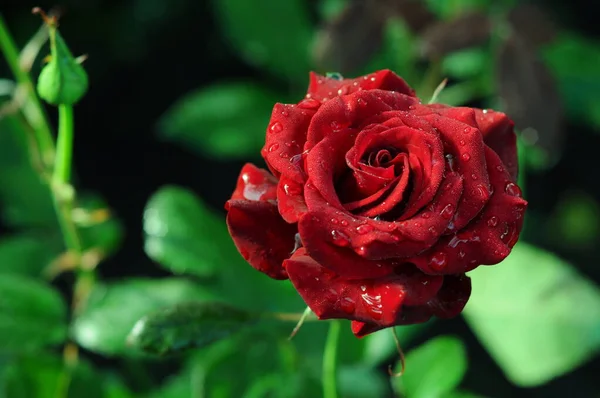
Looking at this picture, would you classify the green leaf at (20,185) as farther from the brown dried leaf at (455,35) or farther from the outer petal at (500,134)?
the outer petal at (500,134)

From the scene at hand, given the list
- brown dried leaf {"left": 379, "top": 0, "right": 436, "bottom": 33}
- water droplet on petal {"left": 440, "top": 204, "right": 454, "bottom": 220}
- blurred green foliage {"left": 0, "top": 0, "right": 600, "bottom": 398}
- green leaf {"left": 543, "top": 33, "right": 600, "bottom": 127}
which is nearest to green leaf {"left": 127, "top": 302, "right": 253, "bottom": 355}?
blurred green foliage {"left": 0, "top": 0, "right": 600, "bottom": 398}

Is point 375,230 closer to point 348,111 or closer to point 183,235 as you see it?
point 348,111

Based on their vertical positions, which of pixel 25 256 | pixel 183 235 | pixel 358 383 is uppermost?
pixel 183 235

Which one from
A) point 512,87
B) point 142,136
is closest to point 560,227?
point 512,87

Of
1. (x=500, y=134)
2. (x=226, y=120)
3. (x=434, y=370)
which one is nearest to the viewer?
(x=500, y=134)

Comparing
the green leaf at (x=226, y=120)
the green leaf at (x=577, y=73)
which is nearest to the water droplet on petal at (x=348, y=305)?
the green leaf at (x=226, y=120)

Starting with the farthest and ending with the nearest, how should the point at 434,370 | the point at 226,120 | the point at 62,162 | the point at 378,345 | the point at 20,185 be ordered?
the point at 226,120, the point at 20,185, the point at 378,345, the point at 434,370, the point at 62,162

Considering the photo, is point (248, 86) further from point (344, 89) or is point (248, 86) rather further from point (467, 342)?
point (344, 89)

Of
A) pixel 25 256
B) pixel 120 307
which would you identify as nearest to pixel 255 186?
pixel 120 307
